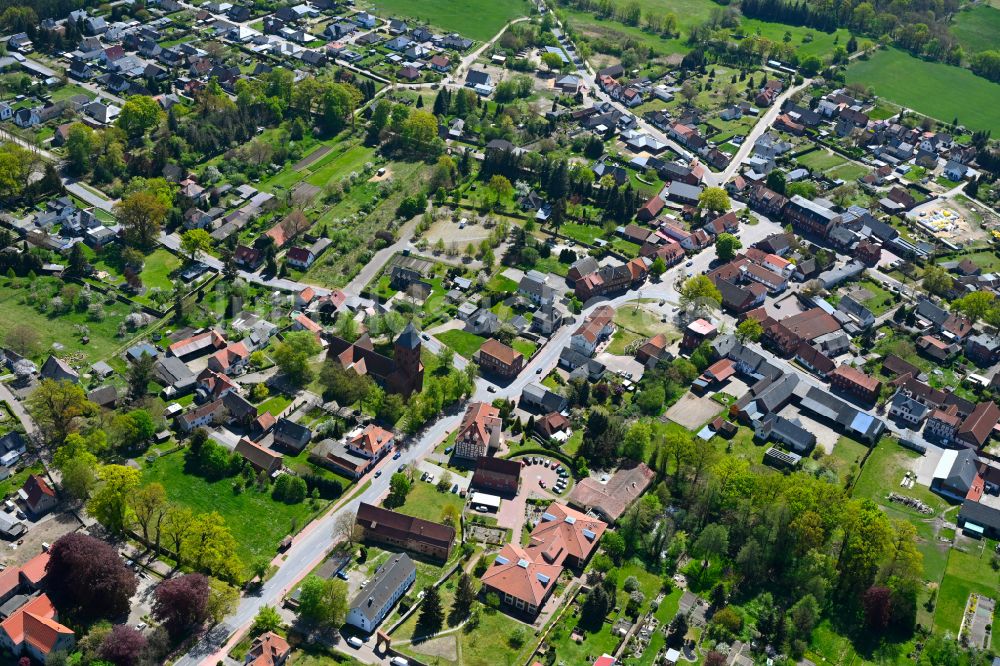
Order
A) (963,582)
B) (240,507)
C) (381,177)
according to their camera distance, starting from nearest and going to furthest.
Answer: (963,582)
(240,507)
(381,177)

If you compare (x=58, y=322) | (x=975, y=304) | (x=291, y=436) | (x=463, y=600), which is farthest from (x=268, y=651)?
(x=975, y=304)

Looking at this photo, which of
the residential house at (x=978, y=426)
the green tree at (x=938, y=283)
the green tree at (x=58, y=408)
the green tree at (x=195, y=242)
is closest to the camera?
the green tree at (x=58, y=408)

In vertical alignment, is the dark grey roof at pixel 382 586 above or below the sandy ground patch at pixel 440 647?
above

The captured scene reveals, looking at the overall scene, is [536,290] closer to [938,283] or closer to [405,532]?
[405,532]

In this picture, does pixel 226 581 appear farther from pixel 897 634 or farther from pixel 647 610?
pixel 897 634

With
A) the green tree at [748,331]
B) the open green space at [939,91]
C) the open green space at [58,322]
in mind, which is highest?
the open green space at [939,91]

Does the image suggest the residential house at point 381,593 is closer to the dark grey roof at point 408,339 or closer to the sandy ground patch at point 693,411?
the dark grey roof at point 408,339

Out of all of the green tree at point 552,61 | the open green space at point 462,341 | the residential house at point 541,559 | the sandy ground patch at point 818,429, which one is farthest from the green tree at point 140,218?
the green tree at point 552,61
